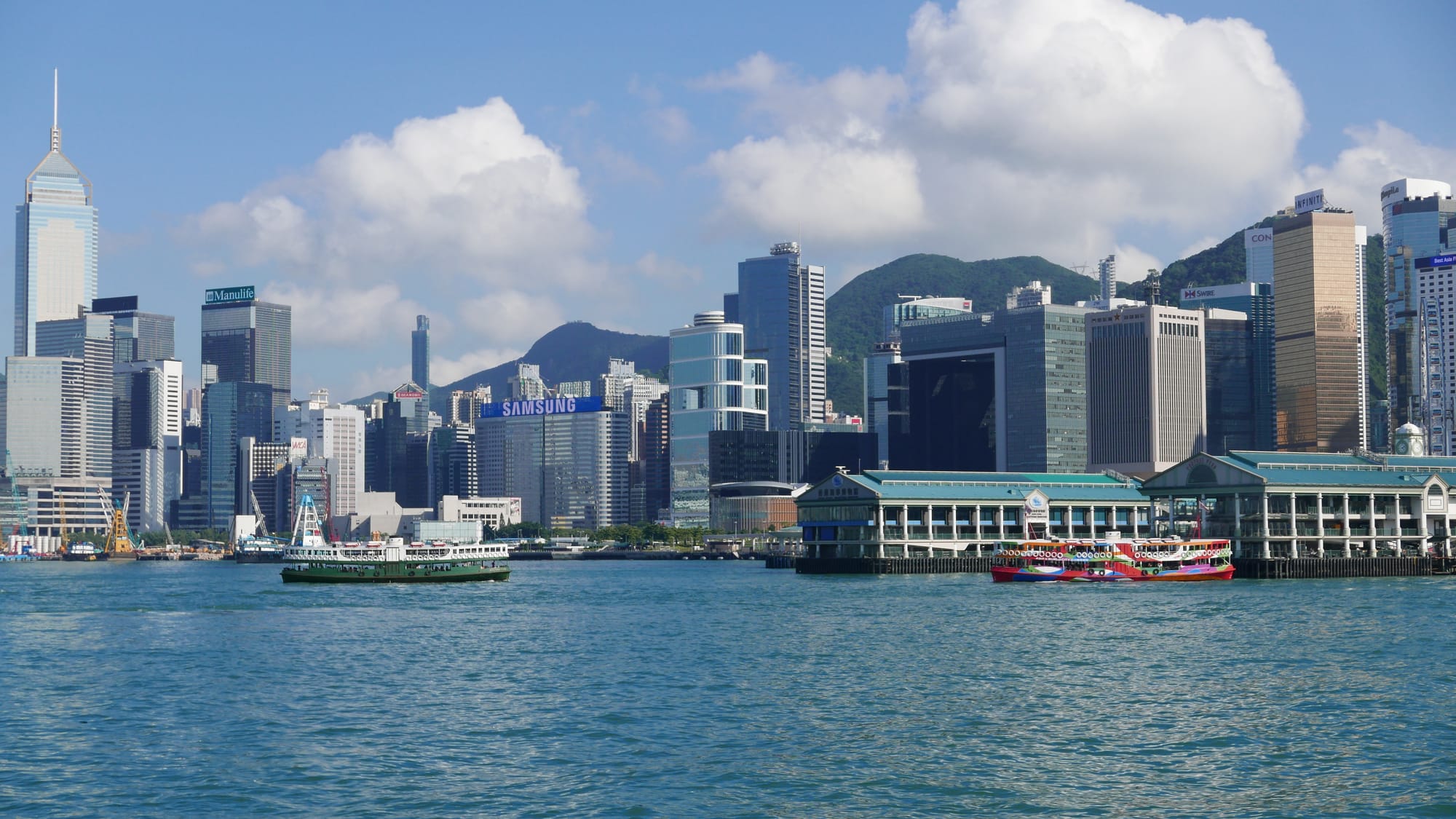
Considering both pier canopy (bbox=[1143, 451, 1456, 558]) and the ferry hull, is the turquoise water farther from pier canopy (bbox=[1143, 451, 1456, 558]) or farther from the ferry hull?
pier canopy (bbox=[1143, 451, 1456, 558])

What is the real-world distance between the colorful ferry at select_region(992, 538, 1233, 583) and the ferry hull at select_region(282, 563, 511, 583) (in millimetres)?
52069

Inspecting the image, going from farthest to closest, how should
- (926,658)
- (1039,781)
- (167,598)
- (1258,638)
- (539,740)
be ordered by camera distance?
1. (167,598)
2. (1258,638)
3. (926,658)
4. (539,740)
5. (1039,781)

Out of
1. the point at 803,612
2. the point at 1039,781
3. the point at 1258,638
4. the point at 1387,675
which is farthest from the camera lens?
the point at 803,612

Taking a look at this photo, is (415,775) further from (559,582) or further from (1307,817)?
(559,582)

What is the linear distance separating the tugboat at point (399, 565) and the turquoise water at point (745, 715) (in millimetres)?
54993

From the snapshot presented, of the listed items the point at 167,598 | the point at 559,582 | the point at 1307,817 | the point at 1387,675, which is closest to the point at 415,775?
the point at 1307,817

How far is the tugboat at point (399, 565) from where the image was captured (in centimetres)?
15688

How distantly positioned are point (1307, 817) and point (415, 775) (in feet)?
74.3

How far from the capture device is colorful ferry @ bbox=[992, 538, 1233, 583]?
13925 cm

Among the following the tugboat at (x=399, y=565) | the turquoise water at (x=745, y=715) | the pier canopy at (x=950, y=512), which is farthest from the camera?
the pier canopy at (x=950, y=512)

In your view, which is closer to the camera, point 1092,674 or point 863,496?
point 1092,674

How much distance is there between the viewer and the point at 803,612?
4072 inches

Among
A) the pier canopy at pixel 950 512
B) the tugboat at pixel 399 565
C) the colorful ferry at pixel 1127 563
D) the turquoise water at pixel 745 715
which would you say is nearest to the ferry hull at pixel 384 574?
the tugboat at pixel 399 565

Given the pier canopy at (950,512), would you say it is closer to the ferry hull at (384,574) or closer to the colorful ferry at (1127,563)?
the colorful ferry at (1127,563)
